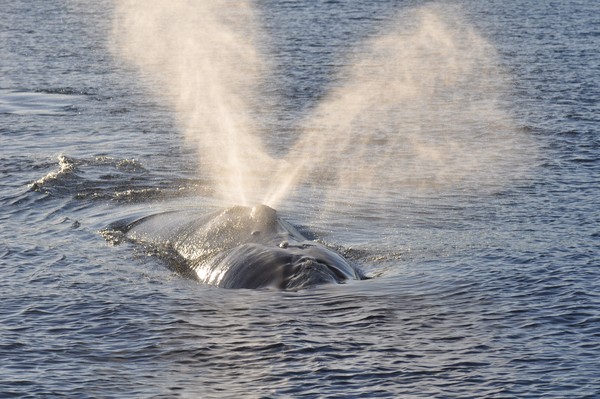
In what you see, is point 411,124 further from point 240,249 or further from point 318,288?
point 318,288

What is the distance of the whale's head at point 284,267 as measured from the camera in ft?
64.1

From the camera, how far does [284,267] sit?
19.8m

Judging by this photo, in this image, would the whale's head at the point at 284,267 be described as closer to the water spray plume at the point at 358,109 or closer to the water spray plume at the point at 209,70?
the water spray plume at the point at 358,109

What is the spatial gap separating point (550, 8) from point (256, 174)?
36.3 meters

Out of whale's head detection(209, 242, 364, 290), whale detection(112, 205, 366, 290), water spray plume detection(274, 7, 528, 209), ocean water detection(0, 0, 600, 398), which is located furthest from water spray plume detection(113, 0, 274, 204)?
whale's head detection(209, 242, 364, 290)

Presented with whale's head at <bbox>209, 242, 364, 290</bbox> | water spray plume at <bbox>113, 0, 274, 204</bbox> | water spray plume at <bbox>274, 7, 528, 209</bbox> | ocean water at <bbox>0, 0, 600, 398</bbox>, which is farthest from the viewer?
water spray plume at <bbox>113, 0, 274, 204</bbox>

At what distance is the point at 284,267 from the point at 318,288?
818 mm

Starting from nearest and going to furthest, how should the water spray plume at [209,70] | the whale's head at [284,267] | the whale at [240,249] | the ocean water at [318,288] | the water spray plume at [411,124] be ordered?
the ocean water at [318,288] → the whale's head at [284,267] → the whale at [240,249] → the water spray plume at [411,124] → the water spray plume at [209,70]

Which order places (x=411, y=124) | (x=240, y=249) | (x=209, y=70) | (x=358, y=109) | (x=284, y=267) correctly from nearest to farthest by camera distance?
(x=284, y=267), (x=240, y=249), (x=411, y=124), (x=358, y=109), (x=209, y=70)

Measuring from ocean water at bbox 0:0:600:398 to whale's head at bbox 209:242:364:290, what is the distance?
0.36 m

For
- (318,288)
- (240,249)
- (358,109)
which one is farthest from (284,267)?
(358,109)

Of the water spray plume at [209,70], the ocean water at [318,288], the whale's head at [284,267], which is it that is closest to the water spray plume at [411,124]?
the ocean water at [318,288]

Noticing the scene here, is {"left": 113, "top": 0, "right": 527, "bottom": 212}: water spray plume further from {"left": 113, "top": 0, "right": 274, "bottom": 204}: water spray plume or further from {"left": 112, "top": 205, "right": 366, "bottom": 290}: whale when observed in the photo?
{"left": 112, "top": 205, "right": 366, "bottom": 290}: whale

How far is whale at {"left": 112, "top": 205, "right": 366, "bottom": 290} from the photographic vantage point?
1970cm
